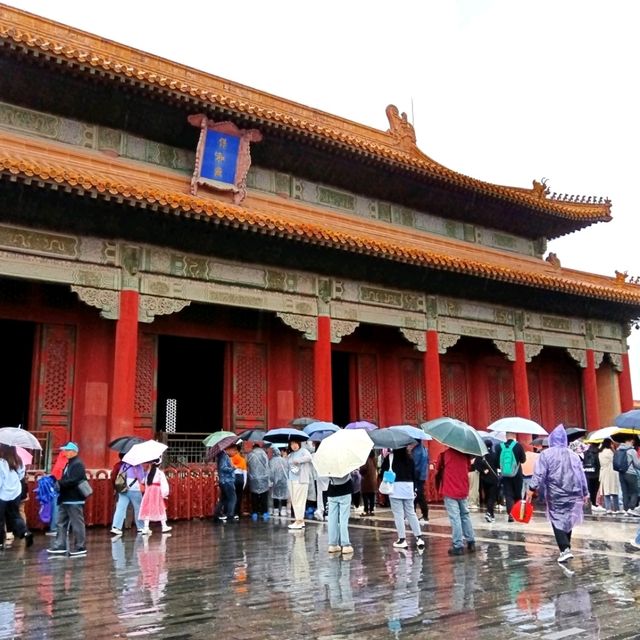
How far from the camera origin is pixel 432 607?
550cm

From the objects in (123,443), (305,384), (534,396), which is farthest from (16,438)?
(534,396)

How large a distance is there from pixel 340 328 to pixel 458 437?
7630 mm

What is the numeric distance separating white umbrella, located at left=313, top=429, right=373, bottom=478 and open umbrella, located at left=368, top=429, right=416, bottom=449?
645mm

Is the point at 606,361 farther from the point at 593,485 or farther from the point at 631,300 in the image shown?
the point at 593,485

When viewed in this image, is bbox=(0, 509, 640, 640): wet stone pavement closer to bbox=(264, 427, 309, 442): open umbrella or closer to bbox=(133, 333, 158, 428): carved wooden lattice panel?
bbox=(264, 427, 309, 442): open umbrella

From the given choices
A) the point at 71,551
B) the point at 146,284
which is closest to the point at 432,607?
the point at 71,551

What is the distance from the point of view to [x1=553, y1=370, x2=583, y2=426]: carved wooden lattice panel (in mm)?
22047

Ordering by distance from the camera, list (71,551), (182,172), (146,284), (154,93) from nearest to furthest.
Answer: (71,551) → (146,284) → (154,93) → (182,172)

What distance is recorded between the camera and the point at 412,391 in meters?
18.7

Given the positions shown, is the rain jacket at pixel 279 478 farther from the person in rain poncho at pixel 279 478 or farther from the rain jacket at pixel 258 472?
the rain jacket at pixel 258 472

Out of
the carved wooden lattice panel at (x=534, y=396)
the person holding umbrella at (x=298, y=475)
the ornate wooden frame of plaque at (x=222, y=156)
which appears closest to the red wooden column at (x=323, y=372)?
the person holding umbrella at (x=298, y=475)

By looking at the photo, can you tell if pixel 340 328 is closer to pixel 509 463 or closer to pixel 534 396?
pixel 509 463

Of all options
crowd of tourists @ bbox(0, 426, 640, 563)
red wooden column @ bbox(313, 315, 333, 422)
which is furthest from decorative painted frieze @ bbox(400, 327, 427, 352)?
crowd of tourists @ bbox(0, 426, 640, 563)

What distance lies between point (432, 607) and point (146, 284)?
9252 millimetres
